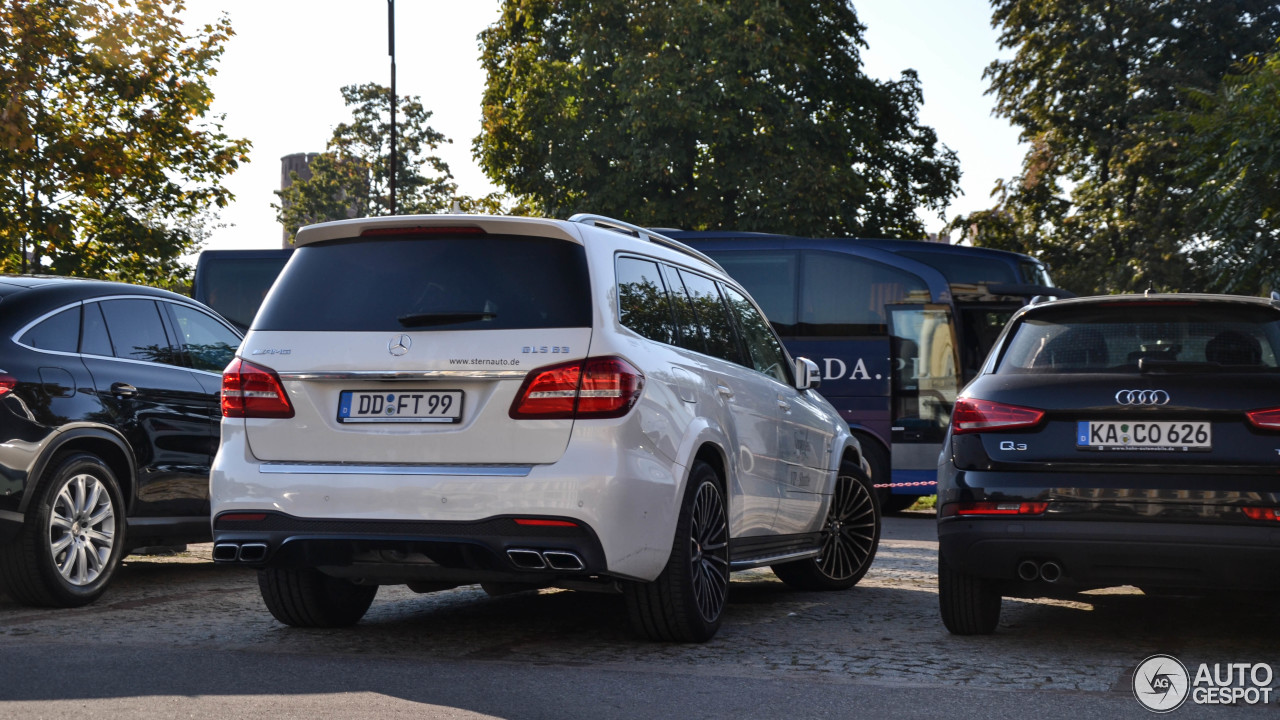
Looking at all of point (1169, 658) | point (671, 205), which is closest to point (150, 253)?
point (671, 205)

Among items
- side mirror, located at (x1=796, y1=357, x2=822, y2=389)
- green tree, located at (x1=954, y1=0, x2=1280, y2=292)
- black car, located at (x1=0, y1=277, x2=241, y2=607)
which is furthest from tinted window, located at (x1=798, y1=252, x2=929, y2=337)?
green tree, located at (x1=954, y1=0, x2=1280, y2=292)

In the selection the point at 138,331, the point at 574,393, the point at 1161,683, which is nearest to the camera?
the point at 1161,683

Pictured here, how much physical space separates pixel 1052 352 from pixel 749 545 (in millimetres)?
1821

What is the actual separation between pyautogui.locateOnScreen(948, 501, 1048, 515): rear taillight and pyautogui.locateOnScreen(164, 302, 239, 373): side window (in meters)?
5.08

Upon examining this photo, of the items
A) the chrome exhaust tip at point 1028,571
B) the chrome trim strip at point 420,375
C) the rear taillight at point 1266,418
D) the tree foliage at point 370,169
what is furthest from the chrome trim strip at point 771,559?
the tree foliage at point 370,169

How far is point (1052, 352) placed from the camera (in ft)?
22.2

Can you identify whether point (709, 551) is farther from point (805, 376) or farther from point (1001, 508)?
point (805, 376)

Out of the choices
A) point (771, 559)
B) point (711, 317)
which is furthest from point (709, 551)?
point (711, 317)

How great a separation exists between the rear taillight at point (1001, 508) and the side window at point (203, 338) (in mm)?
5081

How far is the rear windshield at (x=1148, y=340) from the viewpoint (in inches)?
256

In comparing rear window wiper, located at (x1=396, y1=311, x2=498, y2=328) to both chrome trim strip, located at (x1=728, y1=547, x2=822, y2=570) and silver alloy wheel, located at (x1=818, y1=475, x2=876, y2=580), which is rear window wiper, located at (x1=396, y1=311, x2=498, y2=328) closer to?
chrome trim strip, located at (x1=728, y1=547, x2=822, y2=570)

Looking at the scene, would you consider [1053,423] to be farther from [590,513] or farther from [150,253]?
[150,253]

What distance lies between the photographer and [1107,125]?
121ft

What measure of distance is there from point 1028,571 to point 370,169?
196ft
